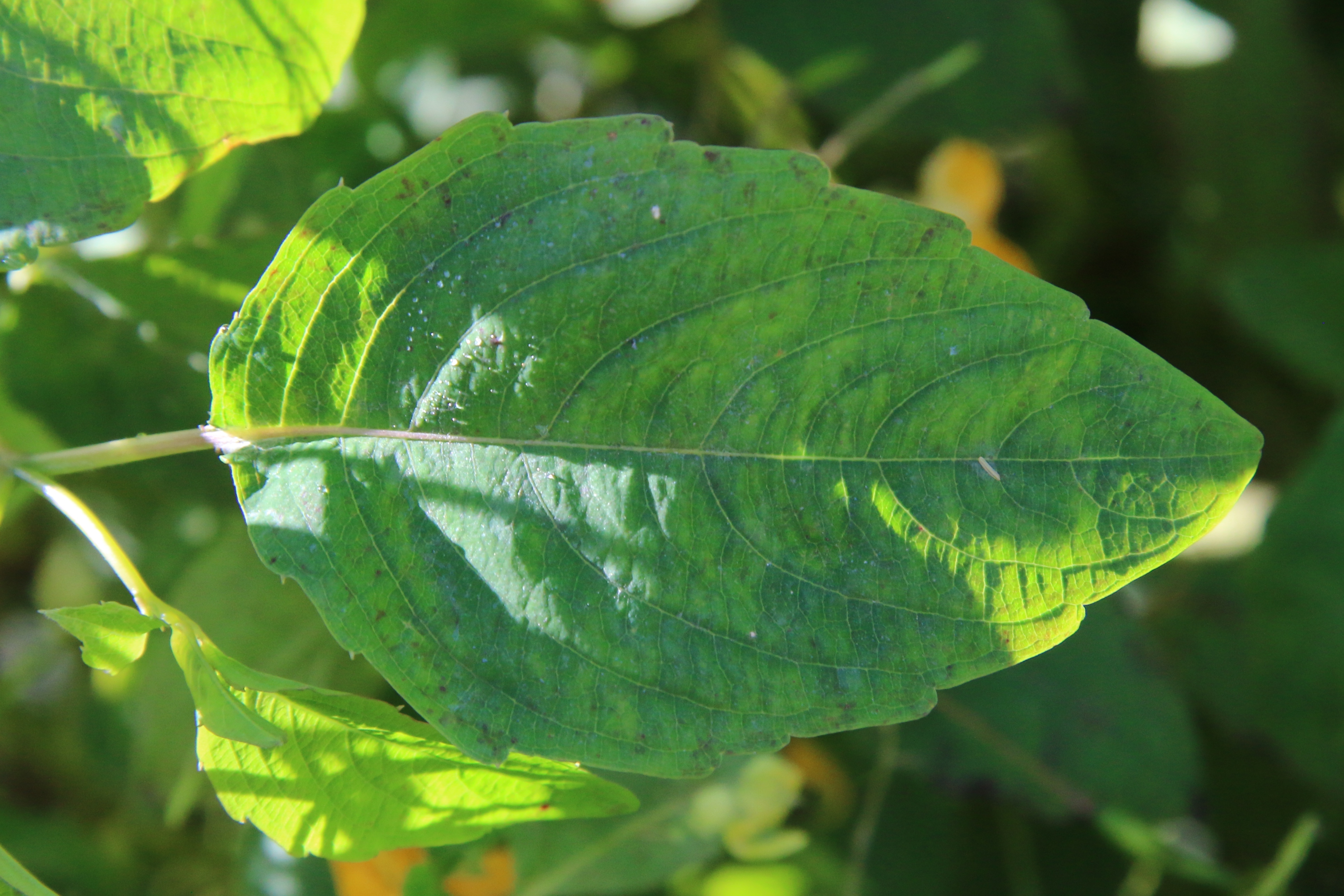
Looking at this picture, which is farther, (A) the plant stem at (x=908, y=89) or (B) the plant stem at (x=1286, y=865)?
(A) the plant stem at (x=908, y=89)

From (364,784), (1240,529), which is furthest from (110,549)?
(1240,529)

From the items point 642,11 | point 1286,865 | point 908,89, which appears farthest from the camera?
point 642,11

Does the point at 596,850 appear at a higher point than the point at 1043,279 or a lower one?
lower

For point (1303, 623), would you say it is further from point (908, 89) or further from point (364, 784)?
point (364, 784)

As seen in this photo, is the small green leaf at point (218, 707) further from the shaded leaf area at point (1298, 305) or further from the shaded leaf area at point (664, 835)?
the shaded leaf area at point (1298, 305)

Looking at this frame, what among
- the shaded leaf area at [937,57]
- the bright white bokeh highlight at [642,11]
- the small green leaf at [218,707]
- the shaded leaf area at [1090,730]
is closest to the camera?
the small green leaf at [218,707]

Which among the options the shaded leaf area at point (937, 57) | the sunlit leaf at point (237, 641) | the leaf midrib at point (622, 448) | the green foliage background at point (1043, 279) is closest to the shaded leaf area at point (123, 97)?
the green foliage background at point (1043, 279)
